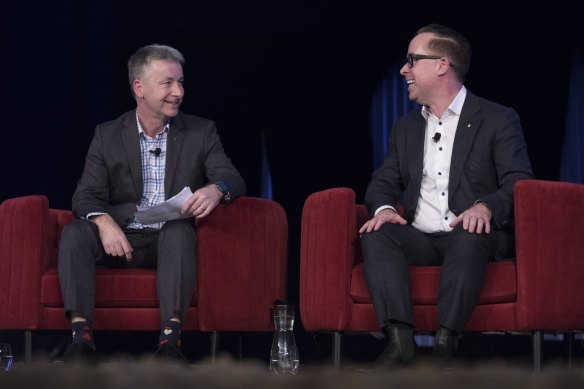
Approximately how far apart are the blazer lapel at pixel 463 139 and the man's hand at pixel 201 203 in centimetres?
73

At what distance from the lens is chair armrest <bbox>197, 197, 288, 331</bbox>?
2.86m

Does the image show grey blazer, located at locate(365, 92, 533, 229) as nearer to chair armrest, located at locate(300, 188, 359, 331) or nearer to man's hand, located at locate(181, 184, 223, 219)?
chair armrest, located at locate(300, 188, 359, 331)

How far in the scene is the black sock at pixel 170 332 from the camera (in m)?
2.59

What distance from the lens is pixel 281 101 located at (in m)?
5.69

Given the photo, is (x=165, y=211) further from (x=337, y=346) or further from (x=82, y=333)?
(x=337, y=346)

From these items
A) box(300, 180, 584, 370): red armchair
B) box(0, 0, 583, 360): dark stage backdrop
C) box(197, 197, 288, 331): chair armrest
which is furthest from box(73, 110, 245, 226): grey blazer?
box(0, 0, 583, 360): dark stage backdrop

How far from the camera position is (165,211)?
271 cm

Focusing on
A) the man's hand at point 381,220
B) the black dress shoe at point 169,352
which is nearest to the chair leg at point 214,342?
the black dress shoe at point 169,352

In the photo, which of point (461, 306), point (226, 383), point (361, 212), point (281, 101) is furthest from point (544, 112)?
point (226, 383)

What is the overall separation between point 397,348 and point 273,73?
3.55 m

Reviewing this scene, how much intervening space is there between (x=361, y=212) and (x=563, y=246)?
698 millimetres

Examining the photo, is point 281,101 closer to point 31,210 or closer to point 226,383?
point 31,210

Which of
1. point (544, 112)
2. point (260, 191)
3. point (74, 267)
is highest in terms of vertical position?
point (544, 112)

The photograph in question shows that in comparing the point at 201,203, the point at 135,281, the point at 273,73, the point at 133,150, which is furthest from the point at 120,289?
the point at 273,73
